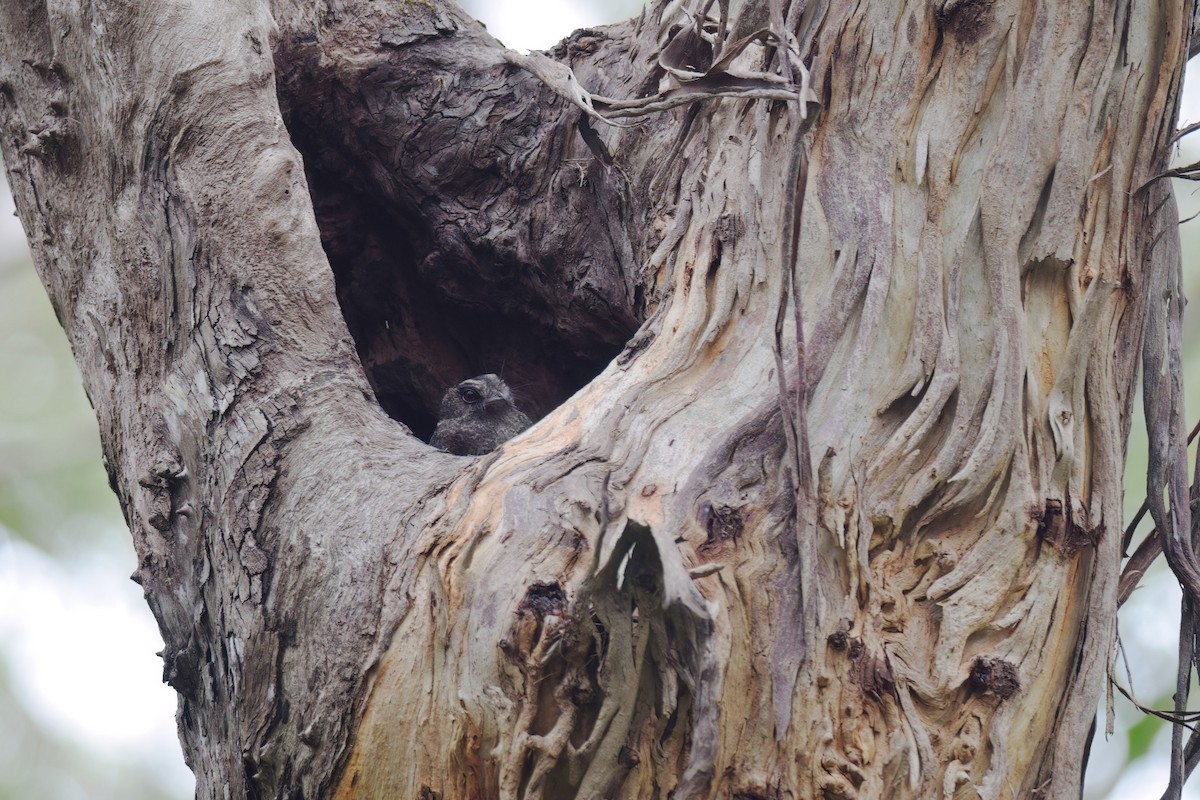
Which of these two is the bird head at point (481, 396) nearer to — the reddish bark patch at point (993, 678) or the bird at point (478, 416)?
the bird at point (478, 416)

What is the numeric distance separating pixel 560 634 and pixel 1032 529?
38.2 inches

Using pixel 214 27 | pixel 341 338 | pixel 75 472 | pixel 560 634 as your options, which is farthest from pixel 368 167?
pixel 75 472

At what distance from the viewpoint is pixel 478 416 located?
489 cm

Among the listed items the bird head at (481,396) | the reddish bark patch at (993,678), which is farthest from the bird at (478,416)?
the reddish bark patch at (993,678)

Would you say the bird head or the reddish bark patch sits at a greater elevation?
the bird head

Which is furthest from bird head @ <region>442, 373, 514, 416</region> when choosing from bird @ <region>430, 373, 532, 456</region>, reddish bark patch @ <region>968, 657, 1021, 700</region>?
reddish bark patch @ <region>968, 657, 1021, 700</region>

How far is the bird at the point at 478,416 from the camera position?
15.8ft

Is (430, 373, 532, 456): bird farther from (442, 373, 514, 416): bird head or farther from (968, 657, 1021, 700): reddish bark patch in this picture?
(968, 657, 1021, 700): reddish bark patch

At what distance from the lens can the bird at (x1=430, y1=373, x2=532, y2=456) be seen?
4.80 m

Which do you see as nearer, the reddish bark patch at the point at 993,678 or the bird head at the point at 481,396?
the reddish bark patch at the point at 993,678

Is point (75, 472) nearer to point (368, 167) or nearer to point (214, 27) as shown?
point (368, 167)

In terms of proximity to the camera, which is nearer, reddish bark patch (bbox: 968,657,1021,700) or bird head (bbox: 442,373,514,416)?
reddish bark patch (bbox: 968,657,1021,700)

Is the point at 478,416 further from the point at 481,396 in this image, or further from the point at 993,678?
the point at 993,678

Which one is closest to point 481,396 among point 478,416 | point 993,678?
point 478,416
